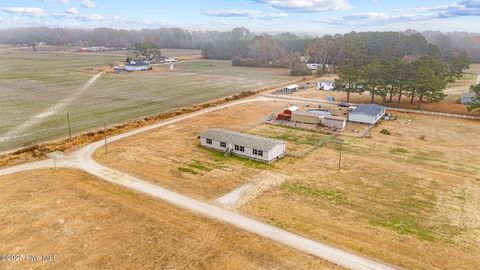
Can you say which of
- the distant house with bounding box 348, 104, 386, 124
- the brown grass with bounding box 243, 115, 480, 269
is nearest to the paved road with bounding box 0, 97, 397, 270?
the brown grass with bounding box 243, 115, 480, 269

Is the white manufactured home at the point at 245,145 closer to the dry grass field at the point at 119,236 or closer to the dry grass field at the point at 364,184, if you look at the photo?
Answer: the dry grass field at the point at 364,184

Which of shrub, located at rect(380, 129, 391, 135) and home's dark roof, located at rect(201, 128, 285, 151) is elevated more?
home's dark roof, located at rect(201, 128, 285, 151)

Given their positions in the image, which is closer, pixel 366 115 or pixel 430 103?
pixel 366 115

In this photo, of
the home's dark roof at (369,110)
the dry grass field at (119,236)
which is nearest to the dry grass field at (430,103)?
the home's dark roof at (369,110)

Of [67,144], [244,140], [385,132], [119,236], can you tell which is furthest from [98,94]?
[119,236]

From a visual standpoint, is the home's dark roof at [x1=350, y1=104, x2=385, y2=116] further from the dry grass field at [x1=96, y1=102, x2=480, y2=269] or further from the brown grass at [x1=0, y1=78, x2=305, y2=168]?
the brown grass at [x1=0, y1=78, x2=305, y2=168]

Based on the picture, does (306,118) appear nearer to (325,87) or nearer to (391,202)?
(391,202)

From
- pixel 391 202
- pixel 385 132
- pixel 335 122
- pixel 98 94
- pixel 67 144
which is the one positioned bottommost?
pixel 391 202
